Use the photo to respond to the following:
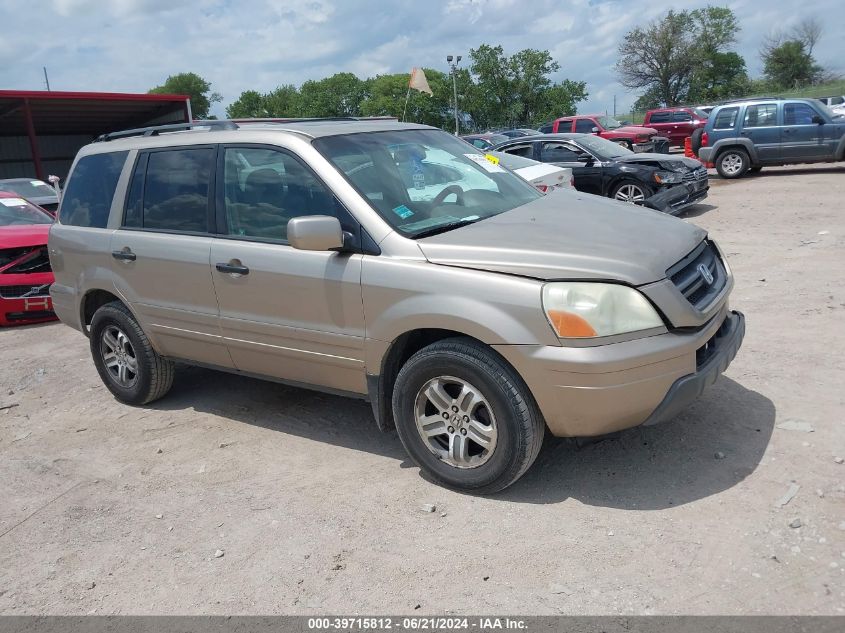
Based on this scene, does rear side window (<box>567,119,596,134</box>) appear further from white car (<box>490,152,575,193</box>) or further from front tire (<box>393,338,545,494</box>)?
front tire (<box>393,338,545,494</box>)

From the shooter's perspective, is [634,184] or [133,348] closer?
[133,348]

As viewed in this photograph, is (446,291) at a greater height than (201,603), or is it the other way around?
(446,291)

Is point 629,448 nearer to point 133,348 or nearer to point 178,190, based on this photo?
point 178,190

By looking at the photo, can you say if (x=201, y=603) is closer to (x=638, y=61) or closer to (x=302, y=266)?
(x=302, y=266)

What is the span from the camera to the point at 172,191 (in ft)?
15.4

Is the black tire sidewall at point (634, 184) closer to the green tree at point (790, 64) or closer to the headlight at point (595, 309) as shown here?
the headlight at point (595, 309)

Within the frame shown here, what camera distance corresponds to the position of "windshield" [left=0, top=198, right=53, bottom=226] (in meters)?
9.42

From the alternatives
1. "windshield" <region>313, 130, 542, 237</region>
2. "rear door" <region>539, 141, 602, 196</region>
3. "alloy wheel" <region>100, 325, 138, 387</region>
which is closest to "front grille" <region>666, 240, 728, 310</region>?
"windshield" <region>313, 130, 542, 237</region>

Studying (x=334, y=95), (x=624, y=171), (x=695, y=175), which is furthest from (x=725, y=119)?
(x=334, y=95)

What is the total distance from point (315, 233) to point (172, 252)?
1389 millimetres

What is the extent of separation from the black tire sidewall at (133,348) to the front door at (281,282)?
948 mm

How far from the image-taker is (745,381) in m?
4.69

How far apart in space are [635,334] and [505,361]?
1.94 ft

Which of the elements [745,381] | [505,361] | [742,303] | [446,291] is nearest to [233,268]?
[446,291]
